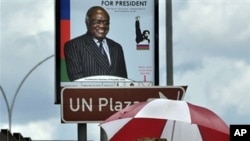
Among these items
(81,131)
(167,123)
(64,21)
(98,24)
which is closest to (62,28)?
(64,21)

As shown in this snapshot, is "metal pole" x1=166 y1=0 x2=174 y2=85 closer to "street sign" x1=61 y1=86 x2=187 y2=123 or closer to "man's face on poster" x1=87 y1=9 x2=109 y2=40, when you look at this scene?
"man's face on poster" x1=87 y1=9 x2=109 y2=40

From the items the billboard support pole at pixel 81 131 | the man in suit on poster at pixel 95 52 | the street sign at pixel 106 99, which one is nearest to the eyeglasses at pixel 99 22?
the man in suit on poster at pixel 95 52

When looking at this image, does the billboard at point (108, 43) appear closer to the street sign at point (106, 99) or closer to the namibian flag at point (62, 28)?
the namibian flag at point (62, 28)

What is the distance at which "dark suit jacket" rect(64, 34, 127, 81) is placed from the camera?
15867 millimetres

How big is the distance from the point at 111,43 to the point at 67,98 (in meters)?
3.42

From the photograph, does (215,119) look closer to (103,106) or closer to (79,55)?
(103,106)

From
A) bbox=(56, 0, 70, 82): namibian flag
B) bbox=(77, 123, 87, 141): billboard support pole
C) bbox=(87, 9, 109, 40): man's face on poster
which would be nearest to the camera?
bbox=(77, 123, 87, 141): billboard support pole

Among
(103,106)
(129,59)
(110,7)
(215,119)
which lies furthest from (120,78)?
(215,119)

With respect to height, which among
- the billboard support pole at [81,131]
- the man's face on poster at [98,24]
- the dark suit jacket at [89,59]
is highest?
the man's face on poster at [98,24]

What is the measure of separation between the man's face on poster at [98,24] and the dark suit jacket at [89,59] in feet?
0.46

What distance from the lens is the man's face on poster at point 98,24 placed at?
16.0 meters

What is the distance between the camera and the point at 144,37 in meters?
16.2

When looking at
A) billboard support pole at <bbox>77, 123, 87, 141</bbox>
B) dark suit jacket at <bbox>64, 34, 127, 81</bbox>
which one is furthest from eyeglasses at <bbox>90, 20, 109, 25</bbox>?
billboard support pole at <bbox>77, 123, 87, 141</bbox>

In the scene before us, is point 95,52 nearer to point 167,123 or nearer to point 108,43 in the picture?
point 108,43
